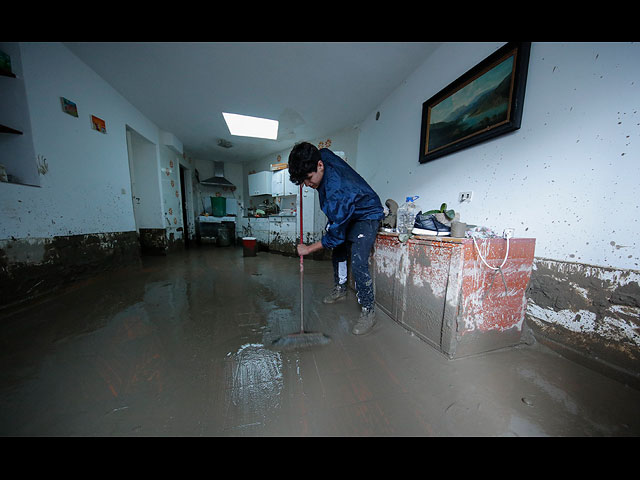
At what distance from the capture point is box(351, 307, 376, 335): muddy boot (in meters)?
1.50

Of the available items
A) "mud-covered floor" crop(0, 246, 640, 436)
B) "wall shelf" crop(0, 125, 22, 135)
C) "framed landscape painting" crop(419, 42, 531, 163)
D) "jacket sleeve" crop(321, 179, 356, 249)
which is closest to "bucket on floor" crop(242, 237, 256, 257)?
"mud-covered floor" crop(0, 246, 640, 436)

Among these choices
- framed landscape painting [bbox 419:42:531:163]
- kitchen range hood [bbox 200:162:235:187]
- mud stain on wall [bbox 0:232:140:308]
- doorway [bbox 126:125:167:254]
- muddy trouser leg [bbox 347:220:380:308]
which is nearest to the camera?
framed landscape painting [bbox 419:42:531:163]

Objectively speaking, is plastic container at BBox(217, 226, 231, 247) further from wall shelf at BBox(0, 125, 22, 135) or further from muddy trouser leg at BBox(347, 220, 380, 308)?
muddy trouser leg at BBox(347, 220, 380, 308)

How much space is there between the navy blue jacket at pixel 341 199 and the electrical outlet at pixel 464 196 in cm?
90

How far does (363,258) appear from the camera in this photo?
166 centimetres

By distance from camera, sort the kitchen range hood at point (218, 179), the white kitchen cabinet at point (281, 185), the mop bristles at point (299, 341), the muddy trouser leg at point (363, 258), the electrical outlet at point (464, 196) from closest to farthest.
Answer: the mop bristles at point (299, 341) → the muddy trouser leg at point (363, 258) → the electrical outlet at point (464, 196) → the white kitchen cabinet at point (281, 185) → the kitchen range hood at point (218, 179)

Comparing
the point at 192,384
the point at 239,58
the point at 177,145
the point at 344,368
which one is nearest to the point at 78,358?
the point at 192,384

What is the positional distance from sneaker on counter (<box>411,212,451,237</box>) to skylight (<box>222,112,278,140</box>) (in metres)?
3.85

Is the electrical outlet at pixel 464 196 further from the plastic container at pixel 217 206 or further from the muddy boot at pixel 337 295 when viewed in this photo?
the plastic container at pixel 217 206

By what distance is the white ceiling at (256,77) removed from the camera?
90.7 inches

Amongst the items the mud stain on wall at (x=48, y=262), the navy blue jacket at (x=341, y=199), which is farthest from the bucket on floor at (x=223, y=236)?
the navy blue jacket at (x=341, y=199)

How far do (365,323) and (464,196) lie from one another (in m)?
1.51

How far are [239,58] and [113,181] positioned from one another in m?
2.56
